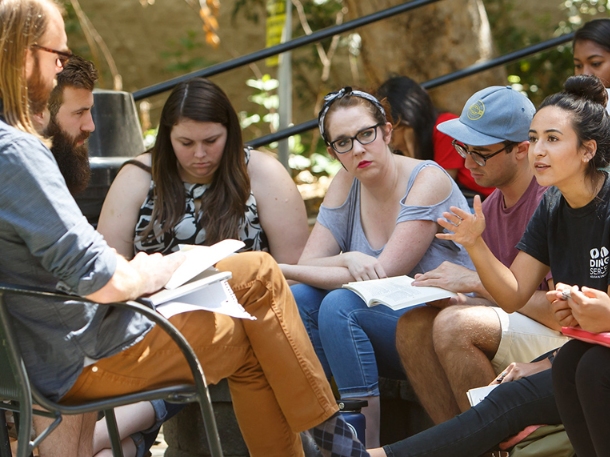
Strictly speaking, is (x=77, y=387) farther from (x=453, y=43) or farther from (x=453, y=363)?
(x=453, y=43)

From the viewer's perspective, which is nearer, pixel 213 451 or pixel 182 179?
pixel 213 451

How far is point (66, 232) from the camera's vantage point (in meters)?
1.89

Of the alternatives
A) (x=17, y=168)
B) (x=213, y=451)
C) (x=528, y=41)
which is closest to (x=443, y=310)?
(x=213, y=451)

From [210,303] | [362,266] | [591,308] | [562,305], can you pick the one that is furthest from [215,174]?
[591,308]

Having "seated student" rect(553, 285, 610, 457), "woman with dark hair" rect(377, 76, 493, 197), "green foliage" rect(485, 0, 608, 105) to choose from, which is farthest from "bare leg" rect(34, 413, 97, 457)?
"green foliage" rect(485, 0, 608, 105)

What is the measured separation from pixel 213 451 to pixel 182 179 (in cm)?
162

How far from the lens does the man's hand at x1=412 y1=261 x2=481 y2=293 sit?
2867 millimetres

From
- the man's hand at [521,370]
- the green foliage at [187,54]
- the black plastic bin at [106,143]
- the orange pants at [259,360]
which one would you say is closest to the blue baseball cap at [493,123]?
the man's hand at [521,370]

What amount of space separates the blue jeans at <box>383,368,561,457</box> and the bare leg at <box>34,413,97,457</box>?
0.91 m

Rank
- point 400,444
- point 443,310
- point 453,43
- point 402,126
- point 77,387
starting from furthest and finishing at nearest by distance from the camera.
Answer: point 453,43 → point 402,126 → point 443,310 → point 400,444 → point 77,387

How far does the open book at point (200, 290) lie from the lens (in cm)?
205

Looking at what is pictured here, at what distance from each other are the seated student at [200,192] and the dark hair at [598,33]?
1.44 metres

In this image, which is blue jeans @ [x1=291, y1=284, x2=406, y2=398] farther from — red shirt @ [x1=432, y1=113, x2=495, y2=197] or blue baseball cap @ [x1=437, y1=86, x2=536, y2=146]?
red shirt @ [x1=432, y1=113, x2=495, y2=197]

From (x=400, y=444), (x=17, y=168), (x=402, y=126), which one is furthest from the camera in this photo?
(x=402, y=126)
